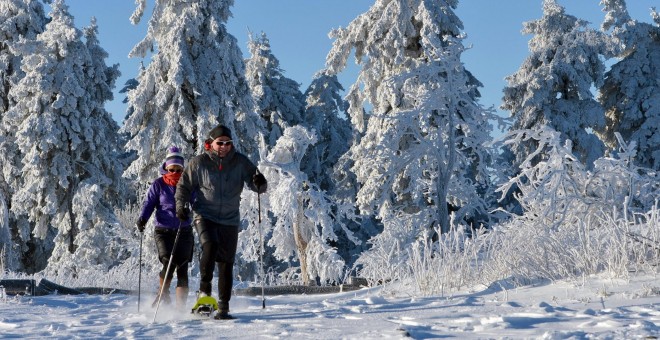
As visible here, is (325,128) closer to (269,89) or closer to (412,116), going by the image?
(269,89)

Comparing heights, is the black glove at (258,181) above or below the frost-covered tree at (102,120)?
below

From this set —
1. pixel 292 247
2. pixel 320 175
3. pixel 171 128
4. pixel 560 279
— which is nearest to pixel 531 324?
pixel 560 279

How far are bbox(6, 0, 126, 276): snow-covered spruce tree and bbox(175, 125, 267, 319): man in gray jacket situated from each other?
19.8 metres

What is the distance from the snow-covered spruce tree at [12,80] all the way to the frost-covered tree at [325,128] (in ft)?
37.8

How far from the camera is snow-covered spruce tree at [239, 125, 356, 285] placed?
20.8m

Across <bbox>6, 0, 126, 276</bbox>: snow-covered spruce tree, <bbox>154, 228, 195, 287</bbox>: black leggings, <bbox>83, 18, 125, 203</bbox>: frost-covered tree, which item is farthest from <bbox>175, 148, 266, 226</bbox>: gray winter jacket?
<bbox>83, 18, 125, 203</bbox>: frost-covered tree

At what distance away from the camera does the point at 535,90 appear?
2859 cm

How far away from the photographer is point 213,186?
7391 mm

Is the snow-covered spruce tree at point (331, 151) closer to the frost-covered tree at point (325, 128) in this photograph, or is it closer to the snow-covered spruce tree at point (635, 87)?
the frost-covered tree at point (325, 128)

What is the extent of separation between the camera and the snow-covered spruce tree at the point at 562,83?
28.1 meters

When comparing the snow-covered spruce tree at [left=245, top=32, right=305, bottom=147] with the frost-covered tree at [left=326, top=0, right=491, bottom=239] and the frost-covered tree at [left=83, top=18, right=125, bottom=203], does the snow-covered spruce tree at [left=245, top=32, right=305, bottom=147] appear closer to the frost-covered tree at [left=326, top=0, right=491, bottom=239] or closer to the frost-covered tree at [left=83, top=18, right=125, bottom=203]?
the frost-covered tree at [left=83, top=18, right=125, bottom=203]

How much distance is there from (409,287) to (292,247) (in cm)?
1306

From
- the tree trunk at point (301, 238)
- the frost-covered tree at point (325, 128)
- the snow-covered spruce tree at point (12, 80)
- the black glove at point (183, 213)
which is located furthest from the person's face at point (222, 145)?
the frost-covered tree at point (325, 128)

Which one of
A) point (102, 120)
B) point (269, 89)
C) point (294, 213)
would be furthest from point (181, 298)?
point (269, 89)
